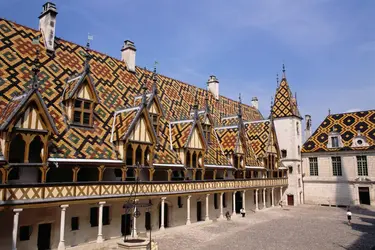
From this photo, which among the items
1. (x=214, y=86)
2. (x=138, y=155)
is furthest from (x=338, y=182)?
(x=138, y=155)

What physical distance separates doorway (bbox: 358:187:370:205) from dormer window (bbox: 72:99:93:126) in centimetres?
3038

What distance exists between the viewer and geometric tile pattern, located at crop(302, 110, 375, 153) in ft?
120

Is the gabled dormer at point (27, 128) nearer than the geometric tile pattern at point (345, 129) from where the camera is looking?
Yes

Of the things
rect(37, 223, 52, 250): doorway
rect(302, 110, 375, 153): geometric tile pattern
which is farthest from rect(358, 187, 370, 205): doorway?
rect(37, 223, 52, 250): doorway

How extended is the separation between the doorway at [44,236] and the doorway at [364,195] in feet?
105

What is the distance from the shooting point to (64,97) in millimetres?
18047

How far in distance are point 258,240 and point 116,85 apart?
13.8 metres

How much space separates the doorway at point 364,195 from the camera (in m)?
35.0

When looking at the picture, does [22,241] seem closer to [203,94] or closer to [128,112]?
[128,112]

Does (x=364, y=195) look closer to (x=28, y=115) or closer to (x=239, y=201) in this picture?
(x=239, y=201)

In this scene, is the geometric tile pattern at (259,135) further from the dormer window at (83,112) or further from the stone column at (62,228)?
the stone column at (62,228)

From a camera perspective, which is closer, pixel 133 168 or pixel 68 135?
pixel 68 135

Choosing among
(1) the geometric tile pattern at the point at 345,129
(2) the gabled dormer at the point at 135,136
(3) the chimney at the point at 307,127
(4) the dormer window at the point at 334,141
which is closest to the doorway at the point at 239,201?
(1) the geometric tile pattern at the point at 345,129

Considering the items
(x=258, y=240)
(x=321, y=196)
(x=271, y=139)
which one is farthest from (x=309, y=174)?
(x=258, y=240)
